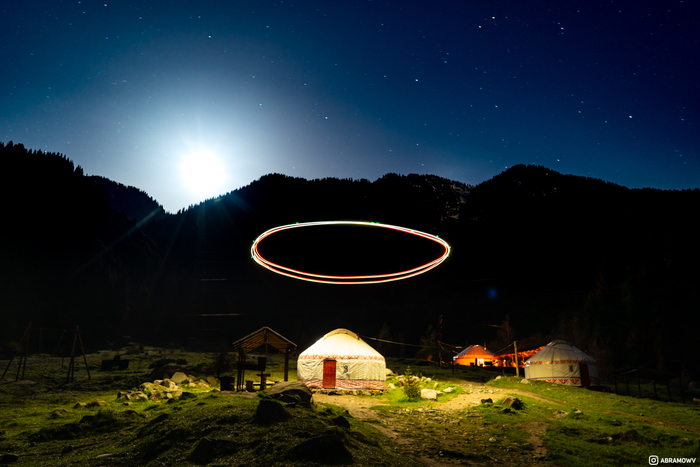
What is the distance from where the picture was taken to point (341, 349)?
966 inches

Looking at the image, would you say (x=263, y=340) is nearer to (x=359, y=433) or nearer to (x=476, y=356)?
(x=359, y=433)

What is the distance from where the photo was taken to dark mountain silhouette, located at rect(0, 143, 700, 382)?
41.8 meters

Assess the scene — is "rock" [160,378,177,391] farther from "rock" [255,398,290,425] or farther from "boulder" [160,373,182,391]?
"rock" [255,398,290,425]

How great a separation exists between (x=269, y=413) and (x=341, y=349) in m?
15.0

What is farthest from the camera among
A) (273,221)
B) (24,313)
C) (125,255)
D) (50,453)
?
(273,221)

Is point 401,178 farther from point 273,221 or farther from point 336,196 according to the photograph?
point 273,221

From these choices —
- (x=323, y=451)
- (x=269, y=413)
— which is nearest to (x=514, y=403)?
(x=269, y=413)

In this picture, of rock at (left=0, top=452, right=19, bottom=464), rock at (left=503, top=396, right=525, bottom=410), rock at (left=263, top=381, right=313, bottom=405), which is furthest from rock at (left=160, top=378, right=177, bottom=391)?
rock at (left=503, top=396, right=525, bottom=410)

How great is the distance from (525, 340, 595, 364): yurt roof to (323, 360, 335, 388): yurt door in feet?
55.1

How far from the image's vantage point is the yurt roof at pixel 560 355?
28.6 metres

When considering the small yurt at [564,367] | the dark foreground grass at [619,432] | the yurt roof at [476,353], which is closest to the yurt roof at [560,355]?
the small yurt at [564,367]

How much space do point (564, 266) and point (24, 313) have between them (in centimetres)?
8483

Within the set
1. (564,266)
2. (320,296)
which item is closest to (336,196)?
(320,296)

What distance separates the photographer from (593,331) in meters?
41.7
